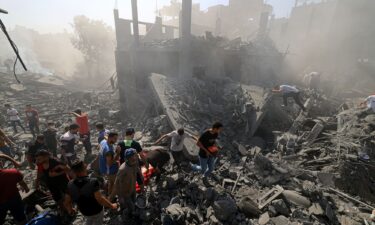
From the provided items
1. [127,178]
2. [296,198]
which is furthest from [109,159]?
[296,198]

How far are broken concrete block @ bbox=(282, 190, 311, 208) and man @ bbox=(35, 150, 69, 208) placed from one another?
182 inches

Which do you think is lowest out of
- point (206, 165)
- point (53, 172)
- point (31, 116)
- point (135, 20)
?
point (31, 116)

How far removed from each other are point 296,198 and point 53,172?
16.2ft

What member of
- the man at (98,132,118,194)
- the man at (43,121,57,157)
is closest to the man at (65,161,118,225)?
the man at (98,132,118,194)

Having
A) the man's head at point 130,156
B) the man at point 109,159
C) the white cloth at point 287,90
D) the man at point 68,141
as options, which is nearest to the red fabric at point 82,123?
the man at point 68,141

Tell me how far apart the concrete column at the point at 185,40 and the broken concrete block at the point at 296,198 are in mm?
11006

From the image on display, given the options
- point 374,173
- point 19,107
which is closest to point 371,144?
point 374,173

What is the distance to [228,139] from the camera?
769cm

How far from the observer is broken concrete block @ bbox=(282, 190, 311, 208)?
4.07 meters

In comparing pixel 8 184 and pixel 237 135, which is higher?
pixel 8 184

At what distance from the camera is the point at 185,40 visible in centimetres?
1353

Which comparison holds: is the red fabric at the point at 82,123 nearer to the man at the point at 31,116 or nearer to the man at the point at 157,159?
the man at the point at 157,159

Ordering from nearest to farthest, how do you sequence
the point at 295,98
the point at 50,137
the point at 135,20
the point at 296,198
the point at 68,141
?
the point at 296,198 → the point at 68,141 → the point at 50,137 → the point at 295,98 → the point at 135,20

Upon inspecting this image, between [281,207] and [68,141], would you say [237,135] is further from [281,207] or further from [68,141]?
[68,141]
